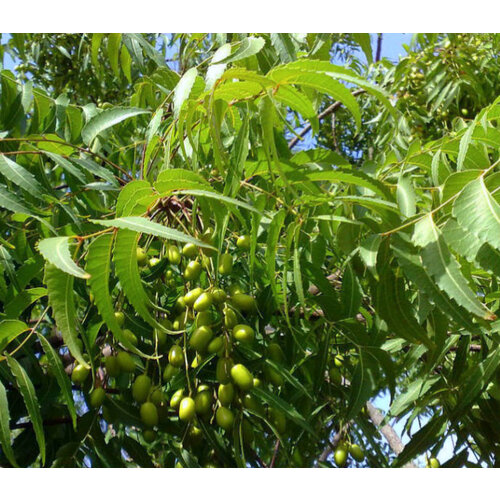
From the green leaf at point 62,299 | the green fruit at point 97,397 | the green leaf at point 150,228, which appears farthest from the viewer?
the green fruit at point 97,397

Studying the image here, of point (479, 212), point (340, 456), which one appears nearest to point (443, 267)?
point (479, 212)

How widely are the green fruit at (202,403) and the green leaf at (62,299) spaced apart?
0.33 metres

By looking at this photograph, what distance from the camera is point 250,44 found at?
86 centimetres

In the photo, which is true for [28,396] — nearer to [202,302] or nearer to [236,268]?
[202,302]

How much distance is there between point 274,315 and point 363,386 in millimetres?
306

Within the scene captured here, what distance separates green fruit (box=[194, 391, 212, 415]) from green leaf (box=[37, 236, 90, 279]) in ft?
1.38

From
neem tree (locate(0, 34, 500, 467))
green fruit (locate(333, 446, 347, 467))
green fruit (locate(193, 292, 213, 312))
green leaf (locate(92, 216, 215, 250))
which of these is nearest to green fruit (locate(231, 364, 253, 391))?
neem tree (locate(0, 34, 500, 467))

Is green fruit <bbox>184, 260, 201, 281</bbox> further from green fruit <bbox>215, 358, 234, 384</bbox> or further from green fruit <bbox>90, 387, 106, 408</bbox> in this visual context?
green fruit <bbox>90, 387, 106, 408</bbox>

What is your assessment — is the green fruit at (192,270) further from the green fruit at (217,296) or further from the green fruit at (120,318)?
the green fruit at (120,318)

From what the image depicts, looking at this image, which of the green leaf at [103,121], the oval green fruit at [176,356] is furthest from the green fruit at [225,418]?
the green leaf at [103,121]

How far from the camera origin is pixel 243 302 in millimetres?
1074

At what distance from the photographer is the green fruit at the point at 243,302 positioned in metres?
1.07

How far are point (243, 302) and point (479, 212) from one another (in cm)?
46

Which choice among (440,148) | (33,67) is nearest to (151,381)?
(440,148)
